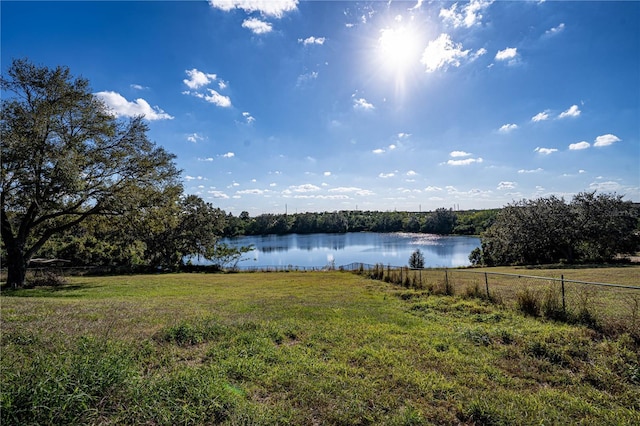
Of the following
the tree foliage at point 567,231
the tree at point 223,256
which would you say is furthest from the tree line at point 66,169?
the tree foliage at point 567,231

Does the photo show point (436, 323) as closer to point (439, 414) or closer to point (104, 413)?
point (439, 414)

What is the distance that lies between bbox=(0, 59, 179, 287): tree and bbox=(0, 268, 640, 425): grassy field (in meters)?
10.3

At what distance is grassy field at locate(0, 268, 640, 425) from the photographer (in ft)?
11.5

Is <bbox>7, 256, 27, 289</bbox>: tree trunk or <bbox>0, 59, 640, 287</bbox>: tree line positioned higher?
<bbox>0, 59, 640, 287</bbox>: tree line

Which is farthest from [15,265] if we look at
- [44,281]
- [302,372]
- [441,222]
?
[441,222]

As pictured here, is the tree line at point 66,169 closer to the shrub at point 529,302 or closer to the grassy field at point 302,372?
the grassy field at point 302,372

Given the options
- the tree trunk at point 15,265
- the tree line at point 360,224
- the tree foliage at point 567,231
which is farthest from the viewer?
the tree line at point 360,224

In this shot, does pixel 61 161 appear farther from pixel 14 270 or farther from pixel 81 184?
pixel 14 270

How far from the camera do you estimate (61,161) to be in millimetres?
14414

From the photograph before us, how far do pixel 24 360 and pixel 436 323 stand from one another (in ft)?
28.7

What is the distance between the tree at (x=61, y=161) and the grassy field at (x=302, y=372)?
1030 centimetres

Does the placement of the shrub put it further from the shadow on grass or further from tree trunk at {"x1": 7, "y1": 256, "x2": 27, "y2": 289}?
tree trunk at {"x1": 7, "y1": 256, "x2": 27, "y2": 289}

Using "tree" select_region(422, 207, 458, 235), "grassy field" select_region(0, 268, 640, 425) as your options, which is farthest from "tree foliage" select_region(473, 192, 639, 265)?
"tree" select_region(422, 207, 458, 235)

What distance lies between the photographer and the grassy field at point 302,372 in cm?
349
